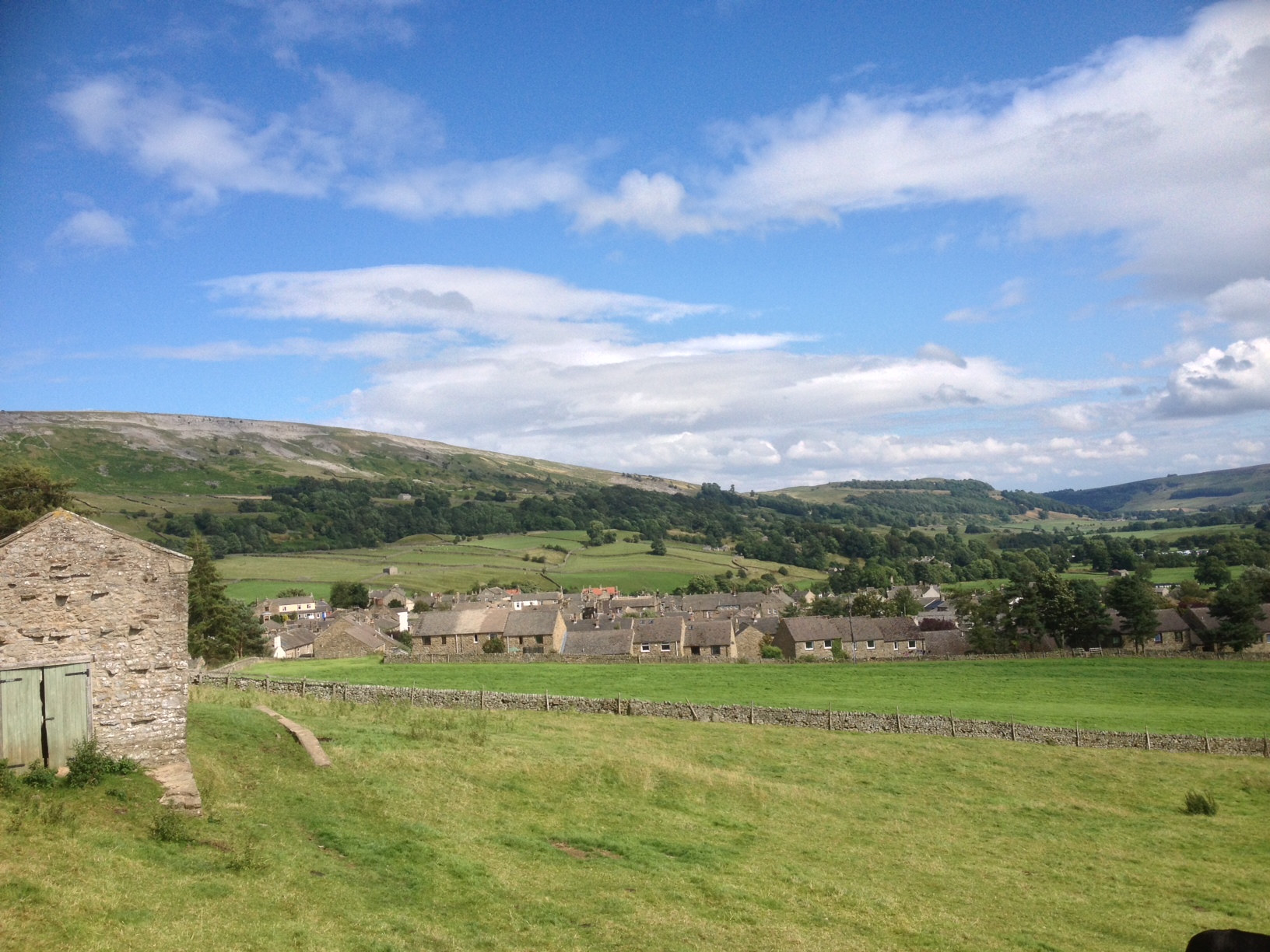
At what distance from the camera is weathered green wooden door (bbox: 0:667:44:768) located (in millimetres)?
15078

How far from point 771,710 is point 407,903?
28466 millimetres

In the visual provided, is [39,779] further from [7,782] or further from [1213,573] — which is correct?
[1213,573]

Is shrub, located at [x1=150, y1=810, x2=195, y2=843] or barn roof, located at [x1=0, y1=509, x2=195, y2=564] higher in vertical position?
barn roof, located at [x1=0, y1=509, x2=195, y2=564]

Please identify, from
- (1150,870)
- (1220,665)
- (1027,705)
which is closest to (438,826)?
(1150,870)

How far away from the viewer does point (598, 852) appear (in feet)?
59.1

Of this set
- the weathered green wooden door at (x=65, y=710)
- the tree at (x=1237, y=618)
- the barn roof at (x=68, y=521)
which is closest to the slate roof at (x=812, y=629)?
the tree at (x=1237, y=618)

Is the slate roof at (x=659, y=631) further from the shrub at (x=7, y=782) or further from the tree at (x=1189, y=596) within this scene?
the shrub at (x=7, y=782)

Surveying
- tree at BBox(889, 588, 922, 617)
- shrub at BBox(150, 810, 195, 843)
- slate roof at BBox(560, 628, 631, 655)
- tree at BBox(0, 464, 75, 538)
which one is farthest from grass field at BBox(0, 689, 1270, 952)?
tree at BBox(889, 588, 922, 617)

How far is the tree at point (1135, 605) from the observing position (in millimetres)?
76125

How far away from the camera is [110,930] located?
10.4m

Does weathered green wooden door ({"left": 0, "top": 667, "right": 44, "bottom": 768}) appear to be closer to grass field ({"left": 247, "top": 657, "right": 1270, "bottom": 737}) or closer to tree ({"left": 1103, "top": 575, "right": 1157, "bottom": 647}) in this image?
grass field ({"left": 247, "top": 657, "right": 1270, "bottom": 737})

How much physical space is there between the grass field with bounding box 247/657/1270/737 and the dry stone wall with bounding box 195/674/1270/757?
4.75 m

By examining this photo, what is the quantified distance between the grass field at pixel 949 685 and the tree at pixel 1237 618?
14757 mm

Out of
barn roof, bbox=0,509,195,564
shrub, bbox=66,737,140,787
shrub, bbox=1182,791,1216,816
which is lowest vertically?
shrub, bbox=1182,791,1216,816
